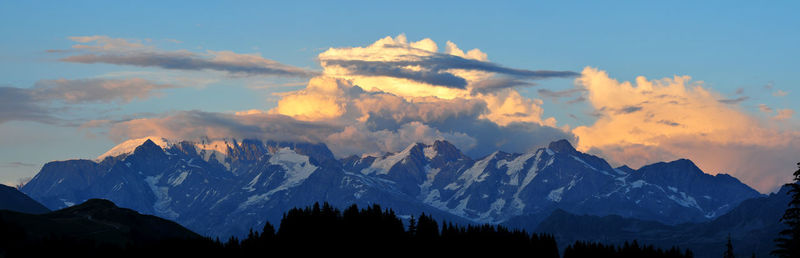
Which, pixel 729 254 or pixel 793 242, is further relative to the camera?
pixel 729 254

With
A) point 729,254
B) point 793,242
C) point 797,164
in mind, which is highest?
point 797,164

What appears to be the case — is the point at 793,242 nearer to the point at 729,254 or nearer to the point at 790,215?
the point at 790,215

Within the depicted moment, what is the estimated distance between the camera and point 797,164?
109062mm

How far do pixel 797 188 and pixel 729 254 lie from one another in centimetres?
6210

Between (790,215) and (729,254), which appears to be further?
(729,254)

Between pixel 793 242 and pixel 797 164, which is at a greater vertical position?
pixel 797 164

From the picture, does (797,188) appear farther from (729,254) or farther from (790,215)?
(729,254)

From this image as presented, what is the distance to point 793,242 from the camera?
112312 millimetres

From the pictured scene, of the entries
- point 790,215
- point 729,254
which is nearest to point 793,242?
point 790,215

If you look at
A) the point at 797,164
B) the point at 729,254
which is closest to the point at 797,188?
the point at 797,164

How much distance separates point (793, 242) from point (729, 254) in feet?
192

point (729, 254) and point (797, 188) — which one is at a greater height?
point (797, 188)

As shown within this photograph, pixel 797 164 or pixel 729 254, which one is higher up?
pixel 797 164

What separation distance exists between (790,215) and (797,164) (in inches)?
249
